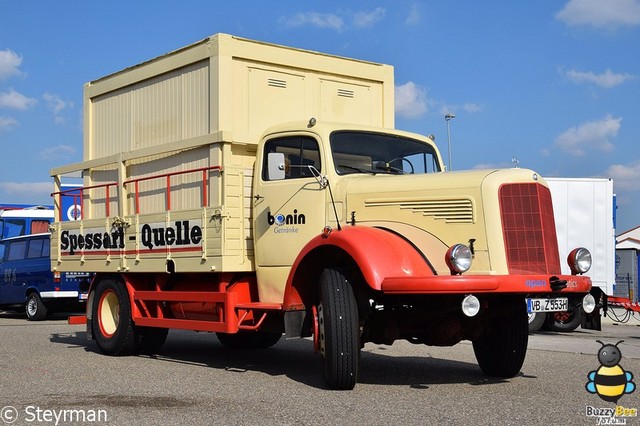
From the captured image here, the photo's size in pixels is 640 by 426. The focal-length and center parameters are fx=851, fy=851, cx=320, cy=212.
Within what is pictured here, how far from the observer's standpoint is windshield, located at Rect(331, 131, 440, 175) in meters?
9.37

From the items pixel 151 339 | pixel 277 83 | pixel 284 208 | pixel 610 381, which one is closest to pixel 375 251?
pixel 284 208

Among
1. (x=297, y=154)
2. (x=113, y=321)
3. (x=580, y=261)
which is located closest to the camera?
(x=580, y=261)

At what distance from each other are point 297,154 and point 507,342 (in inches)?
121

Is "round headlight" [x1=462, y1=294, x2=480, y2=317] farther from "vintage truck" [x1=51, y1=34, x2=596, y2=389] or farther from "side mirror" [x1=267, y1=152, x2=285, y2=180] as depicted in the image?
"side mirror" [x1=267, y1=152, x2=285, y2=180]

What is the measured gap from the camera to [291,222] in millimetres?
9305


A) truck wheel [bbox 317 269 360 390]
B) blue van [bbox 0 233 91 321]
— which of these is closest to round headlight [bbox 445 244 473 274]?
truck wheel [bbox 317 269 360 390]

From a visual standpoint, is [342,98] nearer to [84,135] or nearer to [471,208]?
[471,208]

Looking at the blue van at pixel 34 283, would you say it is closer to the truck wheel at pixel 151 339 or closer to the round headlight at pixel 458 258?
the truck wheel at pixel 151 339

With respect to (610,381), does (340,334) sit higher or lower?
higher

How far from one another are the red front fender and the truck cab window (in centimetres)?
105

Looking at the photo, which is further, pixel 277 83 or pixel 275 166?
pixel 277 83

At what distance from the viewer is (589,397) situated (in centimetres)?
775

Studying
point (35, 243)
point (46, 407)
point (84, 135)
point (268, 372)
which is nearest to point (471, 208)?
point (268, 372)

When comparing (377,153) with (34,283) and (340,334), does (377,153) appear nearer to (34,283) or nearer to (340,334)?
(340,334)
